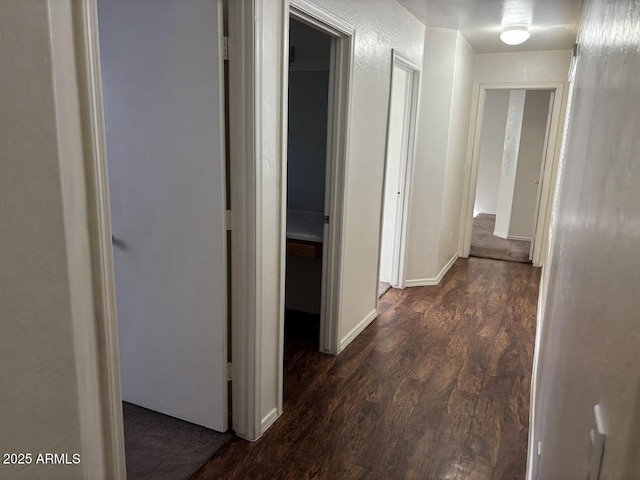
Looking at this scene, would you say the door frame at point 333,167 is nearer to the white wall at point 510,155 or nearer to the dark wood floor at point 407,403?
the dark wood floor at point 407,403

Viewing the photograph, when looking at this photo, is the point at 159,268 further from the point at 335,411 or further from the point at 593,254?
Answer: the point at 593,254

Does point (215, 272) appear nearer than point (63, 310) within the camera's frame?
No

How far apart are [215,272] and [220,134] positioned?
629mm

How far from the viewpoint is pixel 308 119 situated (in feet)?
12.2

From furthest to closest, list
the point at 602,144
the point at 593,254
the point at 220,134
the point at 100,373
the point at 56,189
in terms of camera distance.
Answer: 1. the point at 220,134
2. the point at 100,373
3. the point at 56,189
4. the point at 602,144
5. the point at 593,254

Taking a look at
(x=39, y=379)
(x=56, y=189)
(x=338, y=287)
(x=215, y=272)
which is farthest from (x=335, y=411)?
(x=56, y=189)

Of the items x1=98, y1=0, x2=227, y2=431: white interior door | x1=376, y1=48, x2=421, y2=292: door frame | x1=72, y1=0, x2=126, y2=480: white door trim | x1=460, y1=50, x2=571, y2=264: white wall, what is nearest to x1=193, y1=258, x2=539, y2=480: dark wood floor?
x1=98, y1=0, x2=227, y2=431: white interior door

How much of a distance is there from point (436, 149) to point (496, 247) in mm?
2575

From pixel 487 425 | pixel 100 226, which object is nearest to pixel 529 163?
pixel 487 425

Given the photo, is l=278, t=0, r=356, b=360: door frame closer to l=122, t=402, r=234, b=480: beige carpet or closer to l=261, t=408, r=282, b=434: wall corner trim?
l=261, t=408, r=282, b=434: wall corner trim

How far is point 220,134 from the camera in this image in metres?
2.01

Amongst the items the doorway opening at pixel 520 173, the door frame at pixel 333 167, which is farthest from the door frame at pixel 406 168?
the doorway opening at pixel 520 173

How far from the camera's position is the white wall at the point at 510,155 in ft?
22.7

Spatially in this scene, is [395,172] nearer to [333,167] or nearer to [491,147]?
[333,167]
